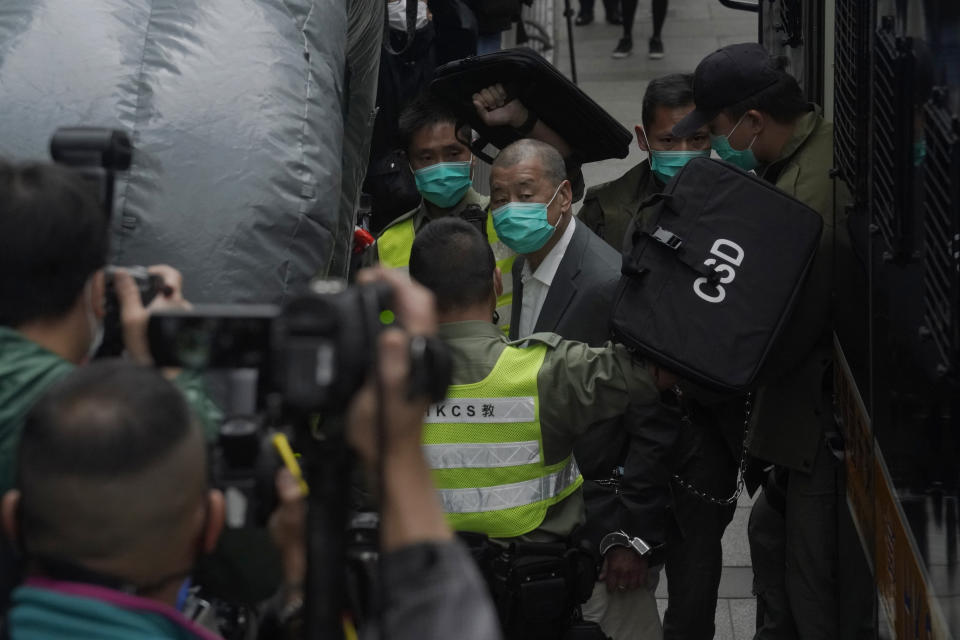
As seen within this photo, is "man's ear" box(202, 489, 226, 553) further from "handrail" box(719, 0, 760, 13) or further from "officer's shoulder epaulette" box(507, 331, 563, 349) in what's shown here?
"handrail" box(719, 0, 760, 13)

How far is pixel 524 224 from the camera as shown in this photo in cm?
445

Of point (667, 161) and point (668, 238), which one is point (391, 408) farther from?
point (667, 161)

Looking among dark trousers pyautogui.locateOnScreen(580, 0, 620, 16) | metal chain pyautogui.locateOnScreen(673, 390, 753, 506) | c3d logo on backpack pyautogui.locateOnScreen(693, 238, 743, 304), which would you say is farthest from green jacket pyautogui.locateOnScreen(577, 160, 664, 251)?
dark trousers pyautogui.locateOnScreen(580, 0, 620, 16)

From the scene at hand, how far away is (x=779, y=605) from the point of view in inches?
174

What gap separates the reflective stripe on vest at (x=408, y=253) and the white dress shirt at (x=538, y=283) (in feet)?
0.47

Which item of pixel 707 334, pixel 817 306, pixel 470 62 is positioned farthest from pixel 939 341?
pixel 470 62

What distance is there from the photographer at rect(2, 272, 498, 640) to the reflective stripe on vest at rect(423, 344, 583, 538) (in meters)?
1.57

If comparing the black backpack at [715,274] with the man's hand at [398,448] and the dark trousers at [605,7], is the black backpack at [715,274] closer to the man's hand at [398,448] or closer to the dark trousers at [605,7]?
the man's hand at [398,448]

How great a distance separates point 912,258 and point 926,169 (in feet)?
0.76

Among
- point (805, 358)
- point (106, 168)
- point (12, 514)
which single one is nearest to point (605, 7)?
point (805, 358)

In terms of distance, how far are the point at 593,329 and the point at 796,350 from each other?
66 cm

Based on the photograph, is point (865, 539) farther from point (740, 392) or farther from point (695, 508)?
point (695, 508)

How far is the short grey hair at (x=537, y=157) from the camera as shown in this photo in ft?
14.9

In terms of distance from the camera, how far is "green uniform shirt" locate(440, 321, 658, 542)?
3.46 meters
